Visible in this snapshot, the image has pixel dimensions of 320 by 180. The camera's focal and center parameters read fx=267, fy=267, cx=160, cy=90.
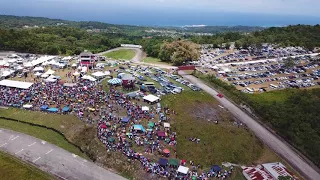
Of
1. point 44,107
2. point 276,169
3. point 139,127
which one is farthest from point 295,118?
point 44,107

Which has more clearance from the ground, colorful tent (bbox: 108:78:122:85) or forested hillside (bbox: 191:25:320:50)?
forested hillside (bbox: 191:25:320:50)

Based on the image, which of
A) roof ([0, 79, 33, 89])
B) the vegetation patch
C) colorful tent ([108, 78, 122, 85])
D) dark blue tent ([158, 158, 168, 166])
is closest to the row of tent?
roof ([0, 79, 33, 89])

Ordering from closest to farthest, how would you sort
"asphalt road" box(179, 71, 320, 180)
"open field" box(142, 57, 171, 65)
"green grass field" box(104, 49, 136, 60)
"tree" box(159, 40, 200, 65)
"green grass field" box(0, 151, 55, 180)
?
"green grass field" box(0, 151, 55, 180) < "asphalt road" box(179, 71, 320, 180) < "tree" box(159, 40, 200, 65) < "open field" box(142, 57, 171, 65) < "green grass field" box(104, 49, 136, 60)

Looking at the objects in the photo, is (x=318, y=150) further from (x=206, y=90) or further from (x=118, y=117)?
(x=118, y=117)

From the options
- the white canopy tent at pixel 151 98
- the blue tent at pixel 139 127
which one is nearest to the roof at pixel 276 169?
the blue tent at pixel 139 127

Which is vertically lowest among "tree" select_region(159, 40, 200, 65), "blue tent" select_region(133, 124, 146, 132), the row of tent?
"blue tent" select_region(133, 124, 146, 132)

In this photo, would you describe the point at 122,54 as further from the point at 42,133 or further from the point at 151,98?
the point at 42,133

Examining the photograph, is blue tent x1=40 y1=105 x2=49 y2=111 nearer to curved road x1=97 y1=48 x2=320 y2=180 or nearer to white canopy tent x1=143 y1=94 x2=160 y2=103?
white canopy tent x1=143 y1=94 x2=160 y2=103

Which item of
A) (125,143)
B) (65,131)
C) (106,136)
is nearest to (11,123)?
(65,131)
